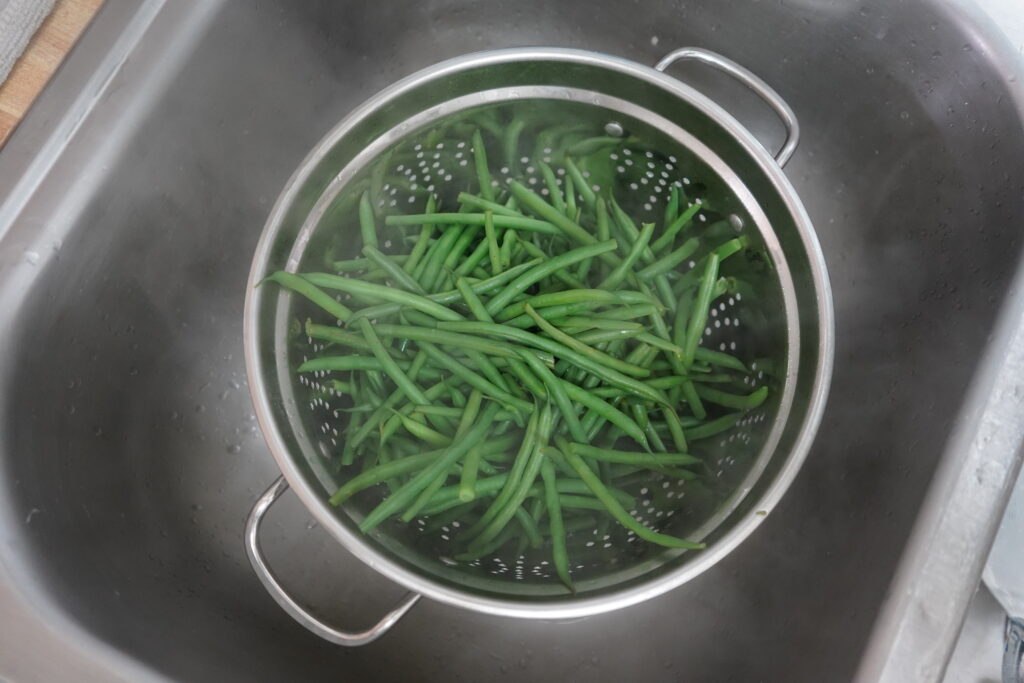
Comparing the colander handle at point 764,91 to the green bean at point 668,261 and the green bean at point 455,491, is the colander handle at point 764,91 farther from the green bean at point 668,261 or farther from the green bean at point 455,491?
the green bean at point 455,491

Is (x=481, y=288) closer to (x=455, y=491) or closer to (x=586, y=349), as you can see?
(x=586, y=349)

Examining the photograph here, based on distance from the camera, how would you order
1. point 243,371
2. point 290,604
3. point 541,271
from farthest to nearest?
point 243,371
point 541,271
point 290,604

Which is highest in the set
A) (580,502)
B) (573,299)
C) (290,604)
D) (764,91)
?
(764,91)

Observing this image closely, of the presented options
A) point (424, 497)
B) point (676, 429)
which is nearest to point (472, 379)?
point (424, 497)

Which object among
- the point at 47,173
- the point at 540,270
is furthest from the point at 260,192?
the point at 540,270

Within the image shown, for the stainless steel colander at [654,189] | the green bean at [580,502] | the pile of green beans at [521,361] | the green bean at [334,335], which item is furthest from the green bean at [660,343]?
the green bean at [334,335]

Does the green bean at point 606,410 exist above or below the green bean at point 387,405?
above
